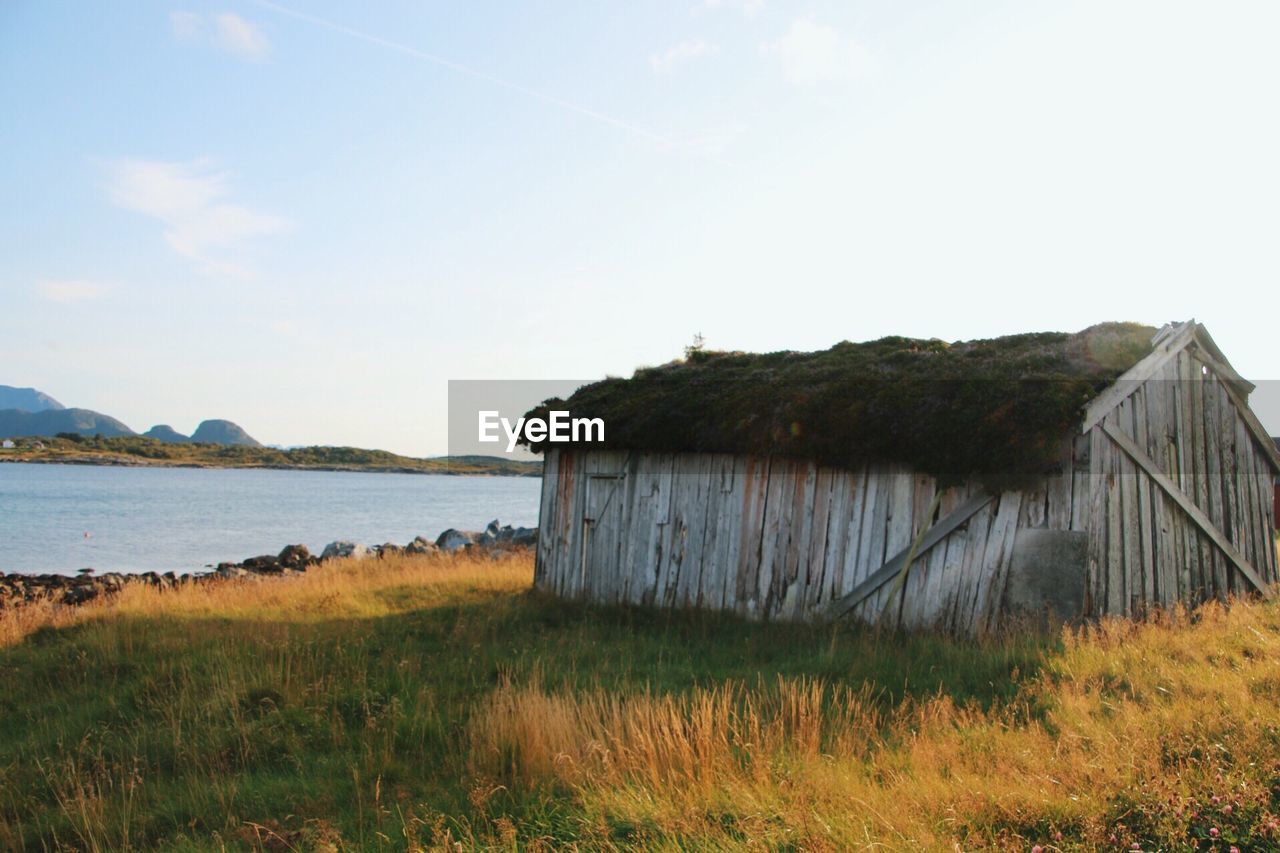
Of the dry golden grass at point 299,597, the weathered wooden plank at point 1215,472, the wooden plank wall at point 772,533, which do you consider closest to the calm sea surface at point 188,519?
the dry golden grass at point 299,597

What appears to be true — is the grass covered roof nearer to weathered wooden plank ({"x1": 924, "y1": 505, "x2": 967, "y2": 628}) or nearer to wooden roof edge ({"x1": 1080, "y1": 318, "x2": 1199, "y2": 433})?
wooden roof edge ({"x1": 1080, "y1": 318, "x2": 1199, "y2": 433})

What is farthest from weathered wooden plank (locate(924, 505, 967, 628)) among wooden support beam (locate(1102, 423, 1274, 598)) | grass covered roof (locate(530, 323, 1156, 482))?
wooden support beam (locate(1102, 423, 1274, 598))

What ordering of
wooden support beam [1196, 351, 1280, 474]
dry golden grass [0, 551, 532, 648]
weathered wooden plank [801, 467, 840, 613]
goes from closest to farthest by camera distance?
weathered wooden plank [801, 467, 840, 613], wooden support beam [1196, 351, 1280, 474], dry golden grass [0, 551, 532, 648]

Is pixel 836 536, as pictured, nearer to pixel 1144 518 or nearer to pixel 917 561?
pixel 917 561

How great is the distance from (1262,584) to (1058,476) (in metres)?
4.55

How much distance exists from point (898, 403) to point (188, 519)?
4338cm

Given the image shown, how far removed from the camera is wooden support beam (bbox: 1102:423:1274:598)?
10430 millimetres

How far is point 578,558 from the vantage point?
14484 mm

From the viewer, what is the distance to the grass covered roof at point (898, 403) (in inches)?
393

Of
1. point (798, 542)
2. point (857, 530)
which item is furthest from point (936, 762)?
point (798, 542)

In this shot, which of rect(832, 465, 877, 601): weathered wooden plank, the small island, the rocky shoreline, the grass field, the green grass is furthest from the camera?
the small island

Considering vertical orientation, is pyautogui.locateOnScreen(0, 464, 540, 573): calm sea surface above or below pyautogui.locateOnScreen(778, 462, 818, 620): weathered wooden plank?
below

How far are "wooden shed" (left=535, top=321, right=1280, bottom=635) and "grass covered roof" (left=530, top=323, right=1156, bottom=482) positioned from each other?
0.10 feet

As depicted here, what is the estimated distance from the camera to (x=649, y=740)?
5.73 metres
